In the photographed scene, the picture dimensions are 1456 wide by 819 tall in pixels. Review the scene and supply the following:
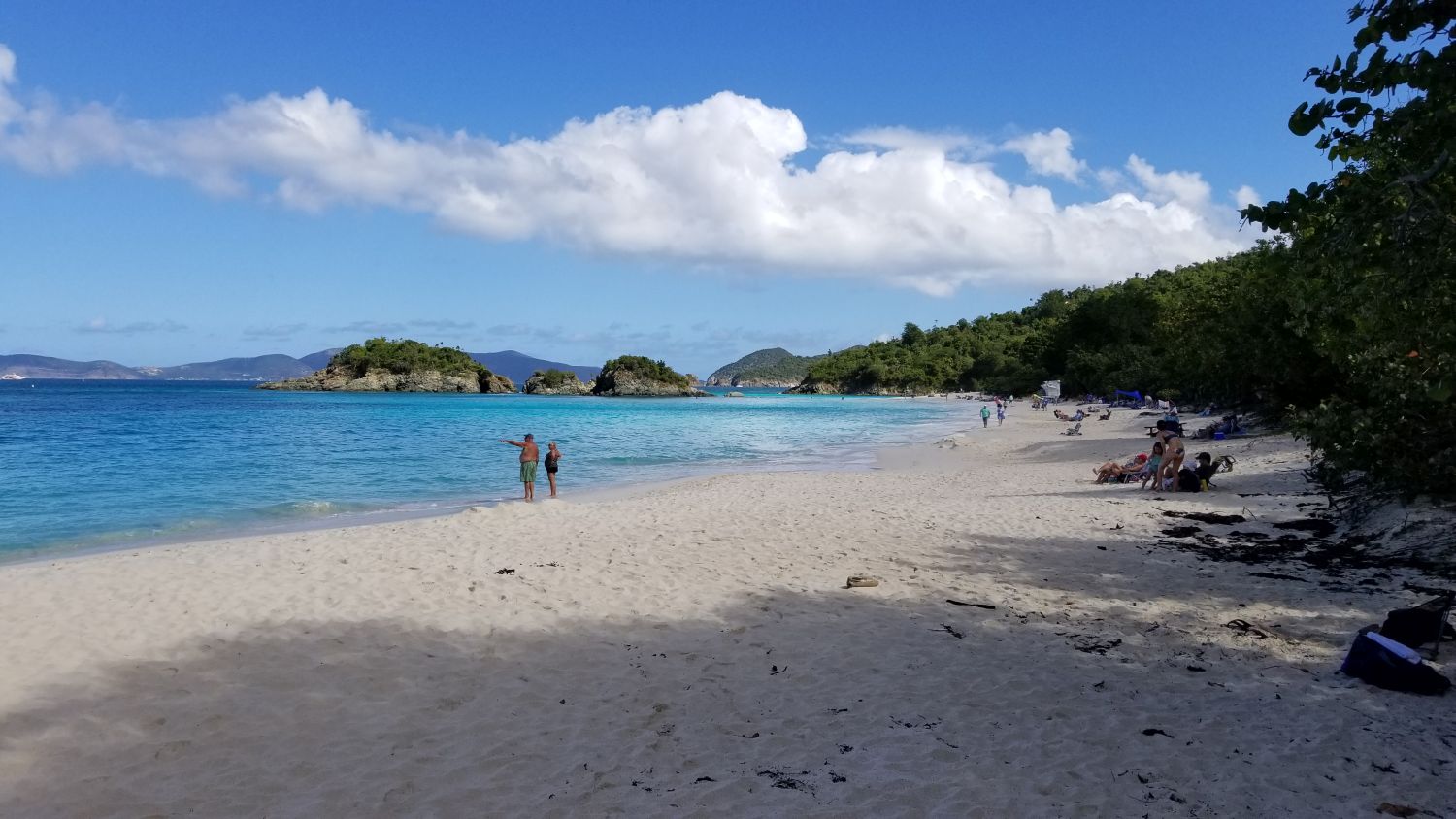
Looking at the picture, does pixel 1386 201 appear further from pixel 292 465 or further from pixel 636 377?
pixel 636 377

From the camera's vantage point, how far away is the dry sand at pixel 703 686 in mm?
4367

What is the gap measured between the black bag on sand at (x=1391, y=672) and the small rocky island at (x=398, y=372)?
488 ft

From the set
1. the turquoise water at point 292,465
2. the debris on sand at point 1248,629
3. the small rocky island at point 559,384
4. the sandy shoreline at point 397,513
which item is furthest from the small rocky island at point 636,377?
the debris on sand at point 1248,629

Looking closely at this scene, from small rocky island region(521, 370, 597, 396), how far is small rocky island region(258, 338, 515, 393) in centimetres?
955

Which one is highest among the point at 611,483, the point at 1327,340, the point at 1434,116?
the point at 1434,116

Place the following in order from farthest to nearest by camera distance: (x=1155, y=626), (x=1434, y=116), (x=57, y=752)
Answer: (x=1155, y=626)
(x=57, y=752)
(x=1434, y=116)

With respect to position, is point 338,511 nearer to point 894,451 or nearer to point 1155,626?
point 1155,626

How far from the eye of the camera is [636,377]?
147 m

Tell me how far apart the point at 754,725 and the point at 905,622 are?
106 inches

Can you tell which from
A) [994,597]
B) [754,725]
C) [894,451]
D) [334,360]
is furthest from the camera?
[334,360]

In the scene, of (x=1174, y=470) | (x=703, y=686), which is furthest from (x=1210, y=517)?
(x=703, y=686)

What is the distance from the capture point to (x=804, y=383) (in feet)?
651

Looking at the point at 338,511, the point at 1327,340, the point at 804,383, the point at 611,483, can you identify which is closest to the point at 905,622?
the point at 1327,340

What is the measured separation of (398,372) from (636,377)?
141ft
